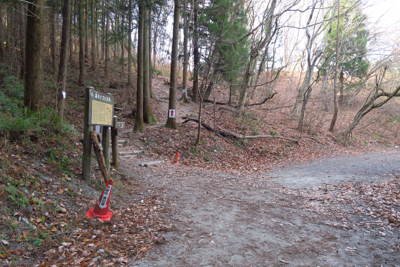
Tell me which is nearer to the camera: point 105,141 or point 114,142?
point 105,141

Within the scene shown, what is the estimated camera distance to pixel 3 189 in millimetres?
3543

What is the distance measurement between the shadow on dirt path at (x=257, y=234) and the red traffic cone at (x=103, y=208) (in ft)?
3.99

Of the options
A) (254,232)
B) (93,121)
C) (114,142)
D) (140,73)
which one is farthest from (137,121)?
(254,232)

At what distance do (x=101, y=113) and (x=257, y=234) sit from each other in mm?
4308

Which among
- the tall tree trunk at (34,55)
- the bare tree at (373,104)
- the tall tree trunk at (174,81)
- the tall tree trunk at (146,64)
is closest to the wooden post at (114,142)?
the tall tree trunk at (34,55)

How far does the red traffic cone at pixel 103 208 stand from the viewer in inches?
170

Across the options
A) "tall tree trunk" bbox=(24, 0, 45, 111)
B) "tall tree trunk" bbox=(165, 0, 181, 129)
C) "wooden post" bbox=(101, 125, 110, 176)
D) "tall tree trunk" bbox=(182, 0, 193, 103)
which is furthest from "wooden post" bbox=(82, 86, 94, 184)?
"tall tree trunk" bbox=(182, 0, 193, 103)

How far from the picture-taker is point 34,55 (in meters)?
6.46

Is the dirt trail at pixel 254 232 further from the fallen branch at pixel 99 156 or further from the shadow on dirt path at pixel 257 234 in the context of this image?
the fallen branch at pixel 99 156

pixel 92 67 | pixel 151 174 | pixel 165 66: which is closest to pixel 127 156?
pixel 151 174

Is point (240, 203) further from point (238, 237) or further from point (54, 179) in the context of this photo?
point (54, 179)

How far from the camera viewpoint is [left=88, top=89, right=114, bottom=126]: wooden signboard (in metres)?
5.26

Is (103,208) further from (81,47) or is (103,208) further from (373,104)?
(373,104)

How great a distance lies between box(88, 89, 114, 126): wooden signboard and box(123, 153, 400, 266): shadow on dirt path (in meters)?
2.26
